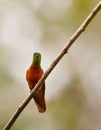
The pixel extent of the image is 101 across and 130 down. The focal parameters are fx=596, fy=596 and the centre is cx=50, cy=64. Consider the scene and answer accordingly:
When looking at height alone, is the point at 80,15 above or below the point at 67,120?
above

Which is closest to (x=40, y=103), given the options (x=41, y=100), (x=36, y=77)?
(x=41, y=100)

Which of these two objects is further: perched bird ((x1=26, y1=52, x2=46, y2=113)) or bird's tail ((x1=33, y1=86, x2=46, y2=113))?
bird's tail ((x1=33, y1=86, x2=46, y2=113))

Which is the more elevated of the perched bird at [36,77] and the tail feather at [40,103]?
the perched bird at [36,77]

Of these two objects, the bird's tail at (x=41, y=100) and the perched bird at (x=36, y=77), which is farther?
the bird's tail at (x=41, y=100)

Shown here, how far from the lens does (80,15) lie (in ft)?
38.9

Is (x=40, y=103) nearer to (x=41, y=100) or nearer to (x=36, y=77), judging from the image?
(x=41, y=100)

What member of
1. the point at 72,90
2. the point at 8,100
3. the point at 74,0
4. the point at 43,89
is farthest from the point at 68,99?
the point at 43,89

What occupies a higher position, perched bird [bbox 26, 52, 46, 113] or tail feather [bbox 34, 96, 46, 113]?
perched bird [bbox 26, 52, 46, 113]

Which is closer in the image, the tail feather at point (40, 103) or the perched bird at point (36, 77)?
the perched bird at point (36, 77)

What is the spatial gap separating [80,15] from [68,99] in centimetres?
179

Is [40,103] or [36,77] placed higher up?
[36,77]

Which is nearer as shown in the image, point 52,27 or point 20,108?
point 20,108

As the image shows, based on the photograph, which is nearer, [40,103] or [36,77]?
[36,77]

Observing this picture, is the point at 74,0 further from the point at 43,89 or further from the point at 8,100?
the point at 43,89
